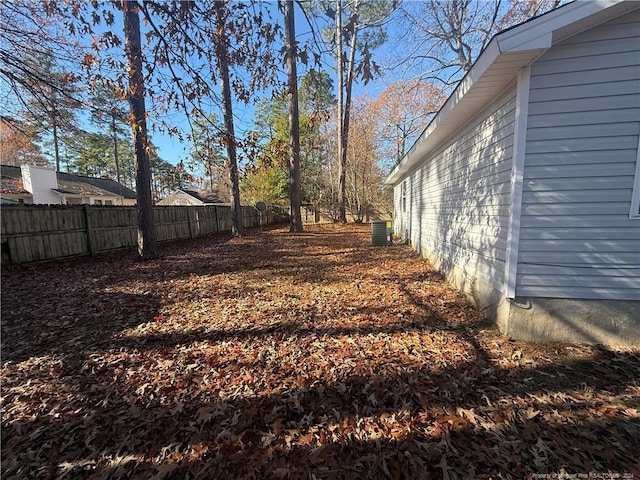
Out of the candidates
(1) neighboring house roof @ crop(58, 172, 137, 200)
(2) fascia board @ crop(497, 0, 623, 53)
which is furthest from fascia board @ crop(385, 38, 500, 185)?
(1) neighboring house roof @ crop(58, 172, 137, 200)

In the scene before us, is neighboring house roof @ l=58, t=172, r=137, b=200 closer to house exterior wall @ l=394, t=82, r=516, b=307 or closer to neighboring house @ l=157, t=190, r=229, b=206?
neighboring house @ l=157, t=190, r=229, b=206

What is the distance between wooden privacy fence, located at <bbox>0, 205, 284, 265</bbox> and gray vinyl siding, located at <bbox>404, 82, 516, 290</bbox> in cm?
1012

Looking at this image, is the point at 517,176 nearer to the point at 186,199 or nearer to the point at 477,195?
the point at 477,195

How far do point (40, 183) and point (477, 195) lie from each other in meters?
27.7

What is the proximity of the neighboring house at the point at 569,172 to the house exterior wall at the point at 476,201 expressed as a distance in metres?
0.06

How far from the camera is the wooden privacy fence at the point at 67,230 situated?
653cm

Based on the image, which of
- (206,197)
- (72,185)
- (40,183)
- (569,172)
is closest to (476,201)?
(569,172)

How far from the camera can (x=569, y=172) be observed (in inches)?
118

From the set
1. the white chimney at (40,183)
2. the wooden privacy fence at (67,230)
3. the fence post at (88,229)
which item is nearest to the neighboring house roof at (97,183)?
the white chimney at (40,183)

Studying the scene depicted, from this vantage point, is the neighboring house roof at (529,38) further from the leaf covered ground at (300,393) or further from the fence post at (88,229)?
the fence post at (88,229)

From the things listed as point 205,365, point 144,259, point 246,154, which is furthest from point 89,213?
point 205,365

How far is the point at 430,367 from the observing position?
107 inches

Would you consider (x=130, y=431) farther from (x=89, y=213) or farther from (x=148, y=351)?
(x=89, y=213)

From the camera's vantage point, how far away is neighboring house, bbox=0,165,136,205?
18.6m
